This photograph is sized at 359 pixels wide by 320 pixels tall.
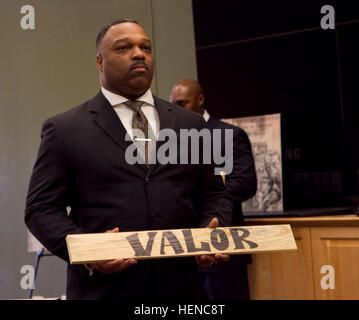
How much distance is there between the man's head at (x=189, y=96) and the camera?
3582mm

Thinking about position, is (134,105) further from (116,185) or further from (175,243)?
(175,243)

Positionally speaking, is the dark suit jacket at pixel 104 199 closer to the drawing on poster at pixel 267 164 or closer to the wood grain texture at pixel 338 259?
the wood grain texture at pixel 338 259

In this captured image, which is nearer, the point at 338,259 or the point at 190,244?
the point at 190,244

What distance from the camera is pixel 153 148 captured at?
6.18 feet

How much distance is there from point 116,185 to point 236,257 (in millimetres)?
1592

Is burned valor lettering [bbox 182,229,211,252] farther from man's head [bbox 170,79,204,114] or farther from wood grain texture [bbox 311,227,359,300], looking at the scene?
man's head [bbox 170,79,204,114]

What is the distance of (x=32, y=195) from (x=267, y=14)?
2809 millimetres

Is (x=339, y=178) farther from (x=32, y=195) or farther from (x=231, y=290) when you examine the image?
(x=32, y=195)

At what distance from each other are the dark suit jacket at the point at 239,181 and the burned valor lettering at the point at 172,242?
1.55 metres

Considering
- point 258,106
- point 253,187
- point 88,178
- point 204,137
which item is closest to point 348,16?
point 258,106

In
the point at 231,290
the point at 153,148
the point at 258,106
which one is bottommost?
the point at 231,290

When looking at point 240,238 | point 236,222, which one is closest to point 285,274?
point 236,222

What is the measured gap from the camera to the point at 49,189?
72.2 inches

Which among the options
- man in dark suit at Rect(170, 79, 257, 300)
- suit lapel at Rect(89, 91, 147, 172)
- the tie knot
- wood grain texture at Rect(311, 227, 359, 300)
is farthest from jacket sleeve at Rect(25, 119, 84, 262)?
wood grain texture at Rect(311, 227, 359, 300)
